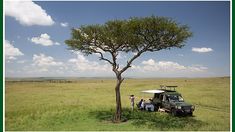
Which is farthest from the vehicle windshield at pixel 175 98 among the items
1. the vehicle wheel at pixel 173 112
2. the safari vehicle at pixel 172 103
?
the vehicle wheel at pixel 173 112

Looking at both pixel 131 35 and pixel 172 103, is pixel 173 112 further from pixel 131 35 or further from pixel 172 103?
pixel 131 35

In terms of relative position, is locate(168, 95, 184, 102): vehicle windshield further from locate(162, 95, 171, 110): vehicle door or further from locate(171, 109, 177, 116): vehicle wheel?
locate(171, 109, 177, 116): vehicle wheel

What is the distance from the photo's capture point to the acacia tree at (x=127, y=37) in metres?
28.9

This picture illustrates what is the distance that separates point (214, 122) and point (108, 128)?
934 centimetres

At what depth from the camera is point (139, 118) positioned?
30.8 metres

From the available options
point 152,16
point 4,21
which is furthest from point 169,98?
point 4,21

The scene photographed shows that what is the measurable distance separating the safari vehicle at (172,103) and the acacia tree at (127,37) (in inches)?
225

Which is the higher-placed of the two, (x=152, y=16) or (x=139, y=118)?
(x=152, y=16)

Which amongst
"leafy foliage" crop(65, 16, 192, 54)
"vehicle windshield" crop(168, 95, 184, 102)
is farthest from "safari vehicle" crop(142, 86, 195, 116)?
"leafy foliage" crop(65, 16, 192, 54)

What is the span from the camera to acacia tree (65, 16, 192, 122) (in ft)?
94.9

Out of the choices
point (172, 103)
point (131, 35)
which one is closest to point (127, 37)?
point (131, 35)

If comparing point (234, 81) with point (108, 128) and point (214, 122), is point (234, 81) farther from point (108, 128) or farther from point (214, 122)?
point (108, 128)

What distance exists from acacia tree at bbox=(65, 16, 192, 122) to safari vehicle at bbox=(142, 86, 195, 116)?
5.70m

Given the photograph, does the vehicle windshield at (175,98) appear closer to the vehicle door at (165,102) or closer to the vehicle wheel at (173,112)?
the vehicle door at (165,102)
